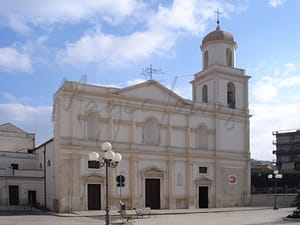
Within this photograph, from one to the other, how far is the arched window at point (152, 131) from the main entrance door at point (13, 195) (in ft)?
42.1

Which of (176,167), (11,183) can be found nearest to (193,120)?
(176,167)

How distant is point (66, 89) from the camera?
115ft

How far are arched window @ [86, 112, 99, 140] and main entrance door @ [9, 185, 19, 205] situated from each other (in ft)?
30.8

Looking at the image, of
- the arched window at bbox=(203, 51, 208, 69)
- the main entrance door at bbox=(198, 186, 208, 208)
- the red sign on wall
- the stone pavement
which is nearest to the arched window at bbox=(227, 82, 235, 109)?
the arched window at bbox=(203, 51, 208, 69)

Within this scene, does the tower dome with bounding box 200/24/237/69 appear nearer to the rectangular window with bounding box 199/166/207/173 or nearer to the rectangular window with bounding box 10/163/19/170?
the rectangular window with bounding box 199/166/207/173

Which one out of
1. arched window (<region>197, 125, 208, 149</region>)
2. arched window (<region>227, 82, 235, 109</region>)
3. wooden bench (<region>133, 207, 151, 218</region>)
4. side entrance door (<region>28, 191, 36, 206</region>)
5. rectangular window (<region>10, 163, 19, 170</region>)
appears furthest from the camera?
arched window (<region>227, 82, 235, 109</region>)

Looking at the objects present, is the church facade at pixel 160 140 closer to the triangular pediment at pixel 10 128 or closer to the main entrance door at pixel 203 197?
the main entrance door at pixel 203 197

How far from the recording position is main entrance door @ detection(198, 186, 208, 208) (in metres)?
41.8

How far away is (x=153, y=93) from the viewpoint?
40062mm

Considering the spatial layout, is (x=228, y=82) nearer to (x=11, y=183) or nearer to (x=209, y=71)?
(x=209, y=71)

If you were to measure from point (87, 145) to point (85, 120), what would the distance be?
2.08 meters

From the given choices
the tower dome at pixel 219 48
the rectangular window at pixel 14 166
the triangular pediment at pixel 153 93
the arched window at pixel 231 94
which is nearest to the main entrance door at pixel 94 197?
the triangular pediment at pixel 153 93

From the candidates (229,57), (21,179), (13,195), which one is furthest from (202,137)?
(13,195)

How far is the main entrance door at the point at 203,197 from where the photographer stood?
41.8 meters
